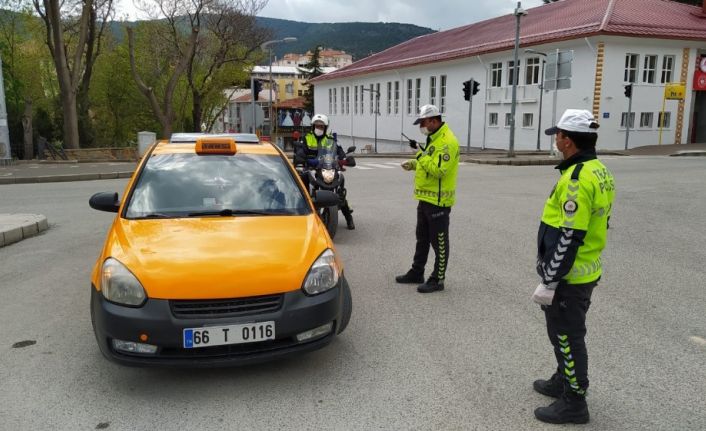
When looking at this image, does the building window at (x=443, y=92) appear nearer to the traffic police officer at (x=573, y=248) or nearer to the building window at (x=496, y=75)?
the building window at (x=496, y=75)

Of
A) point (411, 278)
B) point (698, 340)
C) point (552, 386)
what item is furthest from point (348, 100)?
point (552, 386)

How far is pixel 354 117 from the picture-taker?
58.8 m

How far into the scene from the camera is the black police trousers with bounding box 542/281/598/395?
10.5ft

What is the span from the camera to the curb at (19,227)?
8141 mm

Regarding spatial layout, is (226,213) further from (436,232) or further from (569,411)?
(569,411)

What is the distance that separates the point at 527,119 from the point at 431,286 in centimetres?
3071

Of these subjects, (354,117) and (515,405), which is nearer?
(515,405)

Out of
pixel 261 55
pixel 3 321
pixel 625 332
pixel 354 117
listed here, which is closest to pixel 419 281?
pixel 625 332

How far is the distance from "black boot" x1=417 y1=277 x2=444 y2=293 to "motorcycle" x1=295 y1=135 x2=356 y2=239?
9.22ft

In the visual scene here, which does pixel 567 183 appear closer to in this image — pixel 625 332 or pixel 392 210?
pixel 625 332

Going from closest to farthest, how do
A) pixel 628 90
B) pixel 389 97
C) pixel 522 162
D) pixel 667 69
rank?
1. pixel 522 162
2. pixel 628 90
3. pixel 667 69
4. pixel 389 97

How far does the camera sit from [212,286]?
352 cm

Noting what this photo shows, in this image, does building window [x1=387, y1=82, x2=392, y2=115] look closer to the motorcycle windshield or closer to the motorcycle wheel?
the motorcycle windshield

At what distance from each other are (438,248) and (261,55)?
119 feet
